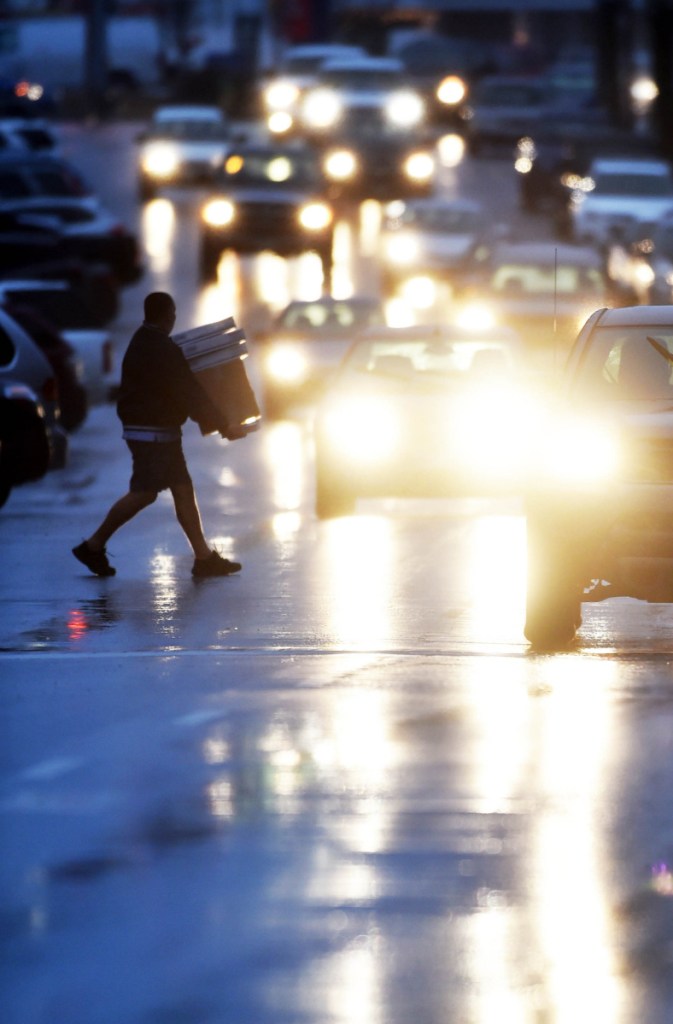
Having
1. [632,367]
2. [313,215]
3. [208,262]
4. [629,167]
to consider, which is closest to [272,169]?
[313,215]

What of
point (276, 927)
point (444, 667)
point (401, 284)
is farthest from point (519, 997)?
point (401, 284)

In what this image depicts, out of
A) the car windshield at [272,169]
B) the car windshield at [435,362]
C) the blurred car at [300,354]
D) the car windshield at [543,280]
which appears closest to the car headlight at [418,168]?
the car windshield at [272,169]

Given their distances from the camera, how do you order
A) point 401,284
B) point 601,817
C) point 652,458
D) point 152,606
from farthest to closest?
point 401,284 → point 152,606 → point 652,458 → point 601,817

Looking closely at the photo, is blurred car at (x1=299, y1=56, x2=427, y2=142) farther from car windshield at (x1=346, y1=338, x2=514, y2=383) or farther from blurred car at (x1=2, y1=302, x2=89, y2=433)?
car windshield at (x1=346, y1=338, x2=514, y2=383)

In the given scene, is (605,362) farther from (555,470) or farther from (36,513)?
(36,513)

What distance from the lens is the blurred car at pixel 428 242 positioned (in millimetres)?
41875

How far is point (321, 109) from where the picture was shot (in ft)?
168

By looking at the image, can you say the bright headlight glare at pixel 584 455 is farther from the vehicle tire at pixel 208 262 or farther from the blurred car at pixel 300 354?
the vehicle tire at pixel 208 262

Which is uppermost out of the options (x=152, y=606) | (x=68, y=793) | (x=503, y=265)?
(x=68, y=793)

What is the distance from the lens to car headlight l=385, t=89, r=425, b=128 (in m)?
49.3

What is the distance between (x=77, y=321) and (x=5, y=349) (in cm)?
1390

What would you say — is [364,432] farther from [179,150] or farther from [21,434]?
[179,150]

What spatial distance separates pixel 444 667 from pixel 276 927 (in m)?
4.50

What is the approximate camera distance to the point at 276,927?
7.08m
